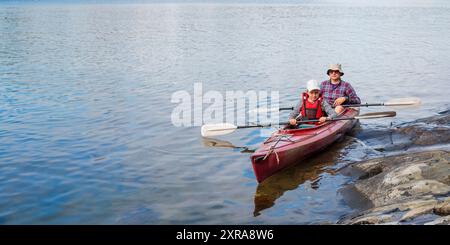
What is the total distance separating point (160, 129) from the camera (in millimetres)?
13969

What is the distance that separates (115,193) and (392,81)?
1554 cm

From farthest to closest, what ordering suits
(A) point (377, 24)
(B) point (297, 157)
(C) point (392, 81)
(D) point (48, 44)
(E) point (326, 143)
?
(A) point (377, 24), (D) point (48, 44), (C) point (392, 81), (E) point (326, 143), (B) point (297, 157)

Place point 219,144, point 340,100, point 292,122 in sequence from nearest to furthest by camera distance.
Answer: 1. point 292,122
2. point 219,144
3. point 340,100

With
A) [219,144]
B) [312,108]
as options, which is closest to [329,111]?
[312,108]

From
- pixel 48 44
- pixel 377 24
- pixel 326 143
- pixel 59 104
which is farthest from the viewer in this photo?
pixel 377 24

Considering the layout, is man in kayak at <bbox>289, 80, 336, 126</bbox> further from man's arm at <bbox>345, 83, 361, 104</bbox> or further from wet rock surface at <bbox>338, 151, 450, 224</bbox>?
wet rock surface at <bbox>338, 151, 450, 224</bbox>

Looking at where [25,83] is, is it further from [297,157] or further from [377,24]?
[377,24]

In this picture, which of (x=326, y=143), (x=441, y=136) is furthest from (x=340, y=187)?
(x=441, y=136)

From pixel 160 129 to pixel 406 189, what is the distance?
799cm

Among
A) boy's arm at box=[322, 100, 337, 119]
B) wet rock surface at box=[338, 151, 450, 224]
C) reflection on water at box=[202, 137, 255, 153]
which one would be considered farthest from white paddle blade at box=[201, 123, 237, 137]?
wet rock surface at box=[338, 151, 450, 224]

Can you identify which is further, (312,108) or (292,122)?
(312,108)

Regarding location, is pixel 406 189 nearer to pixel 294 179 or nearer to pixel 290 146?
pixel 294 179

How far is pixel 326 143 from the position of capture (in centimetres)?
1121

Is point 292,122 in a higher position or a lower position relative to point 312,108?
lower
